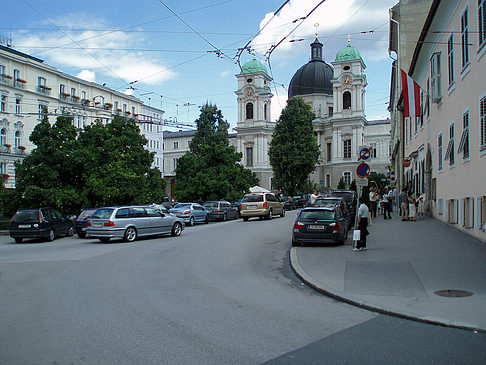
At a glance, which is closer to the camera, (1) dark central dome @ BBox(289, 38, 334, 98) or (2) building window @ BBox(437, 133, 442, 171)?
(2) building window @ BBox(437, 133, 442, 171)

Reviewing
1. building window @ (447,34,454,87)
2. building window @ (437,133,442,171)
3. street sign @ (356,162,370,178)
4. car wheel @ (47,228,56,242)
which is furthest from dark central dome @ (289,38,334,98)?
street sign @ (356,162,370,178)

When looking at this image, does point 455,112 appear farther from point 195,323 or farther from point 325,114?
point 325,114

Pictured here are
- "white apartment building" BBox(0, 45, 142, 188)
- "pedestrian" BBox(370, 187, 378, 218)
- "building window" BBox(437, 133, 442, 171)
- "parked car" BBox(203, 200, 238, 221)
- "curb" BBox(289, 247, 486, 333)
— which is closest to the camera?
"curb" BBox(289, 247, 486, 333)

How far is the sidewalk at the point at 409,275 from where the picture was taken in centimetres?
721

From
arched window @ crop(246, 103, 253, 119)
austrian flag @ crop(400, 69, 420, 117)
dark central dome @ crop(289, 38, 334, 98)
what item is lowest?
austrian flag @ crop(400, 69, 420, 117)

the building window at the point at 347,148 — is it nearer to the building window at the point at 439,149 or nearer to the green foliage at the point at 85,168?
the green foliage at the point at 85,168

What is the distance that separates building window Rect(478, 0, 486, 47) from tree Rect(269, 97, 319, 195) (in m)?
49.1

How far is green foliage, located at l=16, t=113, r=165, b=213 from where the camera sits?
2644cm

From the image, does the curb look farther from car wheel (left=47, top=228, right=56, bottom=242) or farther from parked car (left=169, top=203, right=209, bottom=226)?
parked car (left=169, top=203, right=209, bottom=226)

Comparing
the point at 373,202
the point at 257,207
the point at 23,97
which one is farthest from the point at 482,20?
the point at 23,97

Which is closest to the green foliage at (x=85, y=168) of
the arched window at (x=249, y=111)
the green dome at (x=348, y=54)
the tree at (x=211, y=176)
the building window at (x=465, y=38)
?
the tree at (x=211, y=176)

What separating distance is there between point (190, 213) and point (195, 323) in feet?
76.7

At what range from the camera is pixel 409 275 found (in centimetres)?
998

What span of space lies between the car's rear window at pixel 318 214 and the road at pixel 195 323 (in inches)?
181
